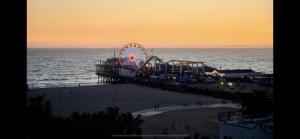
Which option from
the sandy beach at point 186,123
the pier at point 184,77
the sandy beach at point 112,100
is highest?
the pier at point 184,77

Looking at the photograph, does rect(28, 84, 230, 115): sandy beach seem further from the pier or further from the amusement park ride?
the amusement park ride

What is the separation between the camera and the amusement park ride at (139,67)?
149 feet

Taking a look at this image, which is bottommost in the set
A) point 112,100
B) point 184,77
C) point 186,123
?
point 186,123

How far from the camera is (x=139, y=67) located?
47.4 m

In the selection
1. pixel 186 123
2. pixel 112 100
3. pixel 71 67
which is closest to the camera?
pixel 186 123

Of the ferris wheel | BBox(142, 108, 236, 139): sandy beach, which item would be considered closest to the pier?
the ferris wheel

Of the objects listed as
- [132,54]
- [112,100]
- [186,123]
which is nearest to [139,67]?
[132,54]

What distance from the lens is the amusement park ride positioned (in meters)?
45.5

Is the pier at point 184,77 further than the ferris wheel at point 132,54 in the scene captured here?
No

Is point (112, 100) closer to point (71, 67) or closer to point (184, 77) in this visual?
point (184, 77)

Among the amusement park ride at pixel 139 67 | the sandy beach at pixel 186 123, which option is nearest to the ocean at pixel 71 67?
the amusement park ride at pixel 139 67

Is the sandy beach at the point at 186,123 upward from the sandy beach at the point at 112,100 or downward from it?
downward

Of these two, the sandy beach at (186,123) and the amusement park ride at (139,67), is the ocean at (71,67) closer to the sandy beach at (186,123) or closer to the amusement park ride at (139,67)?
the amusement park ride at (139,67)
